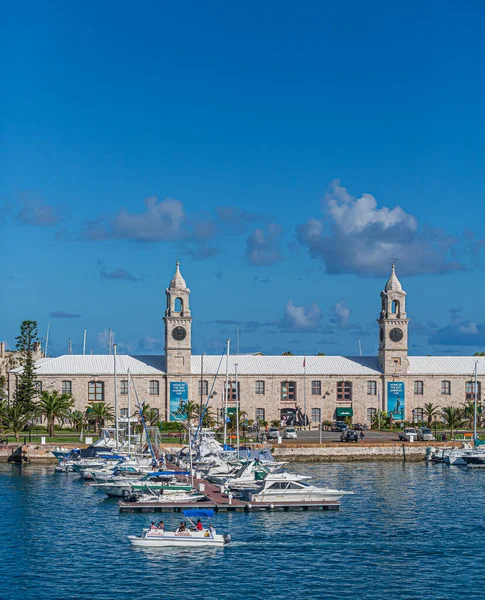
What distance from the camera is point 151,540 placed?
163 ft

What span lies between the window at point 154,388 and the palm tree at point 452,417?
32.2m

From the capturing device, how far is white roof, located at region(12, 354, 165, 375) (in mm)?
109125

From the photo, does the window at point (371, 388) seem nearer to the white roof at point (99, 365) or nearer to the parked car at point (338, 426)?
the parked car at point (338, 426)

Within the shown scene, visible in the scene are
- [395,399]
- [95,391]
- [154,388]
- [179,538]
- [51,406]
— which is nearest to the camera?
[179,538]

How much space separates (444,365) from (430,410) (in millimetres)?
7512

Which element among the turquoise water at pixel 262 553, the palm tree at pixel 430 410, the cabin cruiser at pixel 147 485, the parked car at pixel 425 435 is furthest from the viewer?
the palm tree at pixel 430 410

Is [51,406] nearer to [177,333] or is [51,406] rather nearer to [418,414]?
[177,333]

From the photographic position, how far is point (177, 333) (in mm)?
108938

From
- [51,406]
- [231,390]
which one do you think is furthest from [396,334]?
[51,406]

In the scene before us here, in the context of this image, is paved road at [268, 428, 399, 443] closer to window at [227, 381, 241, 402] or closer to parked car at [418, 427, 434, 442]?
parked car at [418, 427, 434, 442]

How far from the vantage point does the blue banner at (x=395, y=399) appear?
4395 inches

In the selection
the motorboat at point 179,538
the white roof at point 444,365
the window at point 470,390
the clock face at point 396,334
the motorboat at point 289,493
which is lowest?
the motorboat at point 179,538

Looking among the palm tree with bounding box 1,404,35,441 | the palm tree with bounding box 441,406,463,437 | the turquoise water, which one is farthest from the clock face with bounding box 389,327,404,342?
the turquoise water

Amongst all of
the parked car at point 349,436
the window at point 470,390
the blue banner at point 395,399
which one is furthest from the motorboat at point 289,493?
the window at point 470,390
